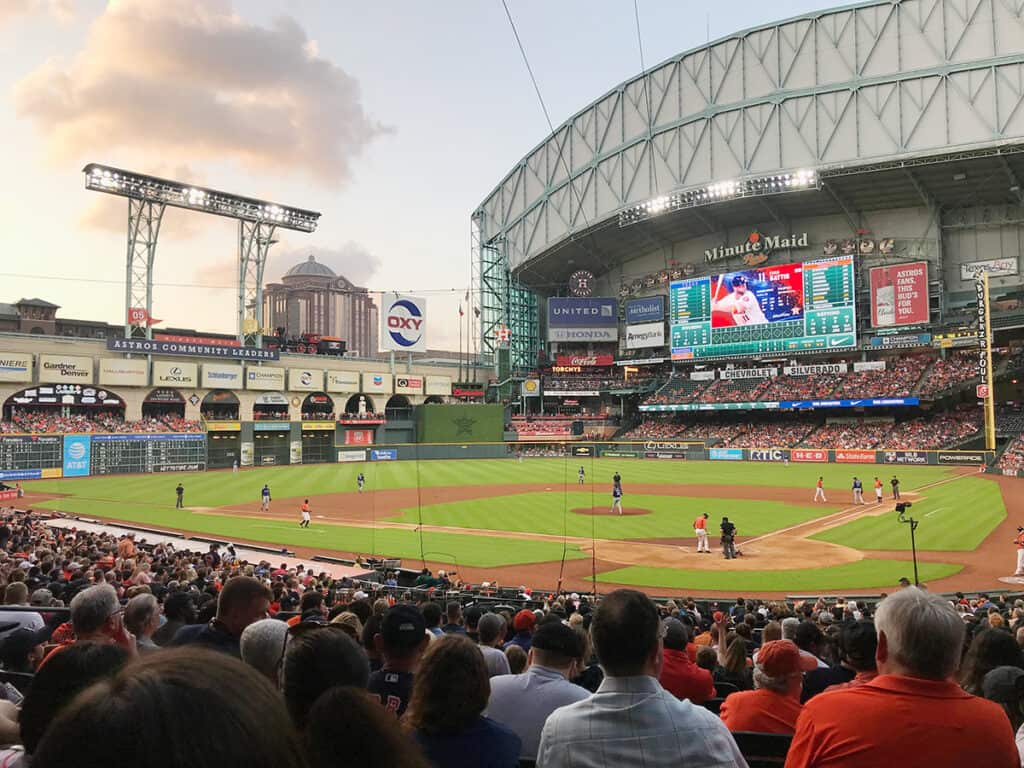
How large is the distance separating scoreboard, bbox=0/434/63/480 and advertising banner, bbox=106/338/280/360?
10514 millimetres

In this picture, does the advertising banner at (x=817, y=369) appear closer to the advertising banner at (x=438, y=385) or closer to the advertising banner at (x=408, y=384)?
the advertising banner at (x=438, y=385)

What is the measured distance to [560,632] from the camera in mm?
4629

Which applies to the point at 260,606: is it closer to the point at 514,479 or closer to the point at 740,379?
the point at 514,479

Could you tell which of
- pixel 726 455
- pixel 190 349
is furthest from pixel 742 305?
pixel 190 349

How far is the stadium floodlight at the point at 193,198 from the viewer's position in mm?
58062

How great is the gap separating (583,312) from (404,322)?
2737 centimetres

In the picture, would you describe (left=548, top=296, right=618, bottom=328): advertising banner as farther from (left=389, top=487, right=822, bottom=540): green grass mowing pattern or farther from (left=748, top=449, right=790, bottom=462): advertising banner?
(left=389, top=487, right=822, bottom=540): green grass mowing pattern

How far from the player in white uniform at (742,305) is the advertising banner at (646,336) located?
390 inches

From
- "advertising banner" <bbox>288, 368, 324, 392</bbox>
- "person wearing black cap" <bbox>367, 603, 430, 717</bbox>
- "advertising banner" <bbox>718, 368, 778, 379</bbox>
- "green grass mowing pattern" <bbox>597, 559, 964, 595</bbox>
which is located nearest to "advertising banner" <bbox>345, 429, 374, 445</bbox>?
"advertising banner" <bbox>288, 368, 324, 392</bbox>

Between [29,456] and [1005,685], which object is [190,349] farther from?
[1005,685]

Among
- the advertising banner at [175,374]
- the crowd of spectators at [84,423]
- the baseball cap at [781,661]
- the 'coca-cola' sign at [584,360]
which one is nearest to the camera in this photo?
the baseball cap at [781,661]

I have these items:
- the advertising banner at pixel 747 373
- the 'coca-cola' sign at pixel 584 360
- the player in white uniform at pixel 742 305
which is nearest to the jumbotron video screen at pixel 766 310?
the player in white uniform at pixel 742 305

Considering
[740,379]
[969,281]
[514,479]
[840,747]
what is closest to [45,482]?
[514,479]

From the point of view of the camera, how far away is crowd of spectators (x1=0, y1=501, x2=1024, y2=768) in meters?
1.11
